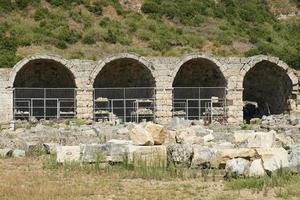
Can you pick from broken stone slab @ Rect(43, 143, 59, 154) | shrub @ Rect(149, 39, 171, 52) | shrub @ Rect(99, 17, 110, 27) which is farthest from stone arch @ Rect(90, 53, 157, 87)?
shrub @ Rect(99, 17, 110, 27)

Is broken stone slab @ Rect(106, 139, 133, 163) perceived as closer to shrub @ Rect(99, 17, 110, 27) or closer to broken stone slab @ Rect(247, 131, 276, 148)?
broken stone slab @ Rect(247, 131, 276, 148)

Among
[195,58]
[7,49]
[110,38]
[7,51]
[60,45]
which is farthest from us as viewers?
[110,38]

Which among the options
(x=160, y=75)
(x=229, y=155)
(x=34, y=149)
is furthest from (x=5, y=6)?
(x=229, y=155)

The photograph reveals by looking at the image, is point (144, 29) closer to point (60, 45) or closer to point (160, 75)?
point (60, 45)

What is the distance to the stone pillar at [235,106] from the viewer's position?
2728cm

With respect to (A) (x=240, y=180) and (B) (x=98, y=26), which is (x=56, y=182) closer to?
(A) (x=240, y=180)

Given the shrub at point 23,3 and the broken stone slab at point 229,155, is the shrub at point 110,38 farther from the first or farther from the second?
the broken stone slab at point 229,155

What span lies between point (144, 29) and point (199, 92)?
17.9 m

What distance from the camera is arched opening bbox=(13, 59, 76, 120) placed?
90.9 ft

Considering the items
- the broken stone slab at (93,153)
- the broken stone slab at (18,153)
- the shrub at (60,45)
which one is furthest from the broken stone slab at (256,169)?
the shrub at (60,45)

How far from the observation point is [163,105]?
26.8 meters

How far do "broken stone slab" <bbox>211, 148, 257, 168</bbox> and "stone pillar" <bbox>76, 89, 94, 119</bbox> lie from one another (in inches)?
565

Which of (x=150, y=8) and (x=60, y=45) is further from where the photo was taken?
(x=150, y=8)

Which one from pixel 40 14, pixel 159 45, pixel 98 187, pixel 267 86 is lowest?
pixel 98 187
